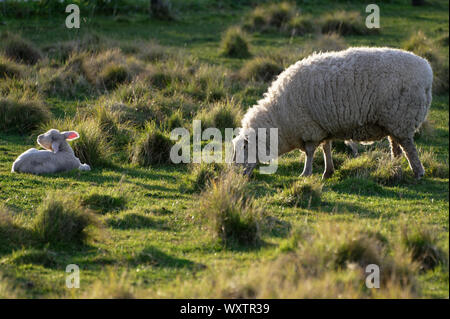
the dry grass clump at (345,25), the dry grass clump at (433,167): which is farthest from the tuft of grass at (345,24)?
the dry grass clump at (433,167)

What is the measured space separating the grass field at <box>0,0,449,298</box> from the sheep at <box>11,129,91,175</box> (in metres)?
0.21

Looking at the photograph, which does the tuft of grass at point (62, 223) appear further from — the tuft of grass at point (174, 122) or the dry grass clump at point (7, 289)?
the tuft of grass at point (174, 122)

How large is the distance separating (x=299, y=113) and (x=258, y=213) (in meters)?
2.94

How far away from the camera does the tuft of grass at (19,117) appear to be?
502 inches

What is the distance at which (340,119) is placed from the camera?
390 inches

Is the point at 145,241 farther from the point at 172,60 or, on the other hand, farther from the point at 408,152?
the point at 172,60

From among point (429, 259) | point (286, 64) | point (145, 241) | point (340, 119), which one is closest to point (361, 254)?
point (429, 259)

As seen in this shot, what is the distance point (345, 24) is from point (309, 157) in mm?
12780

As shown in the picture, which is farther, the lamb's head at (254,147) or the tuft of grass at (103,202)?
the lamb's head at (254,147)

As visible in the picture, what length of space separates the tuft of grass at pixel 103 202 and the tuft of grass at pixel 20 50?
31.7 feet

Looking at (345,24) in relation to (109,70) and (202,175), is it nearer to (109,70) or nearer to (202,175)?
(109,70)

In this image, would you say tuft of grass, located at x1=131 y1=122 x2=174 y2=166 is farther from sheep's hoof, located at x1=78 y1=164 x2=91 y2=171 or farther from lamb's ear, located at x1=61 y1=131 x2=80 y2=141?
lamb's ear, located at x1=61 y1=131 x2=80 y2=141

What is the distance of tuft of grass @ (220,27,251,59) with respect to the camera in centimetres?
1928
